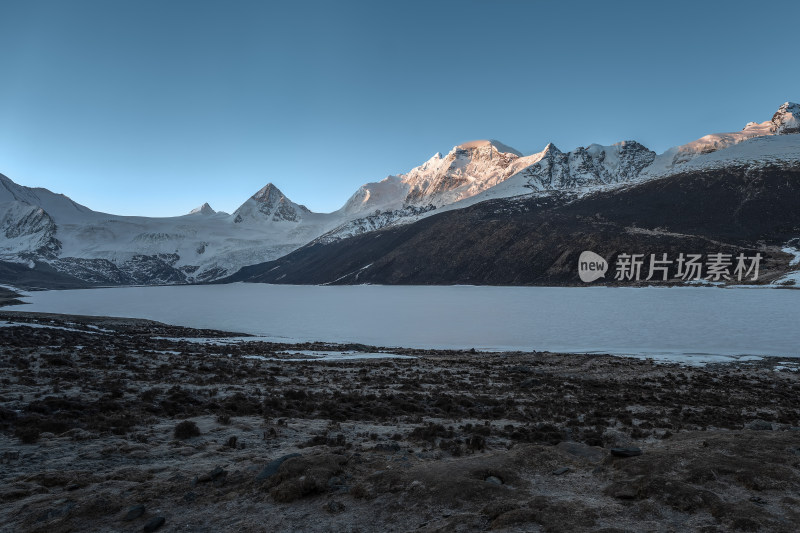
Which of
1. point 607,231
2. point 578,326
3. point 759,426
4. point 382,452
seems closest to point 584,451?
point 382,452

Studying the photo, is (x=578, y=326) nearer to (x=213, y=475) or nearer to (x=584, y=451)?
(x=584, y=451)

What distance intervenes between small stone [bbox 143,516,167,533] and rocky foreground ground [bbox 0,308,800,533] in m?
0.03

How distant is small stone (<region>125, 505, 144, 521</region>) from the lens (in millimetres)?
6754

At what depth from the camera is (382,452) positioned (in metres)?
9.91

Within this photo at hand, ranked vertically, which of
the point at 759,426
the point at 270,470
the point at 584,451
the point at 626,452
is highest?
the point at 759,426

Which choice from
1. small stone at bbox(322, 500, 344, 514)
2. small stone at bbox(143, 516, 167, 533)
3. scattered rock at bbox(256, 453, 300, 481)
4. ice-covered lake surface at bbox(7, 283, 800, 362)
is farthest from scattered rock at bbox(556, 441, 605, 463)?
ice-covered lake surface at bbox(7, 283, 800, 362)

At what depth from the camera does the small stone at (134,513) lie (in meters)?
6.75

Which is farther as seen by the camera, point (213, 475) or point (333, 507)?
point (213, 475)

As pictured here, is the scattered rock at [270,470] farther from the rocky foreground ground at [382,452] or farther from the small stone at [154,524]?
the small stone at [154,524]

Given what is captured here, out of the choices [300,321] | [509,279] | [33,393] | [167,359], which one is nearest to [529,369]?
[167,359]

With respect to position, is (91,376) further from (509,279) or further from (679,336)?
(509,279)

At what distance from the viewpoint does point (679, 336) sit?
121ft
